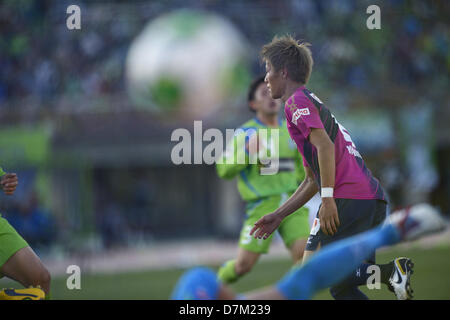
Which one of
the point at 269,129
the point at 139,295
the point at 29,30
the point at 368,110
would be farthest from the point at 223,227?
the point at 269,129

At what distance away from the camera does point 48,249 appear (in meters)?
14.3

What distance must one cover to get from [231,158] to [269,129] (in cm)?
49

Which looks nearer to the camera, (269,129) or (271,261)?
(269,129)

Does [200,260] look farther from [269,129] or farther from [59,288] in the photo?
[269,129]

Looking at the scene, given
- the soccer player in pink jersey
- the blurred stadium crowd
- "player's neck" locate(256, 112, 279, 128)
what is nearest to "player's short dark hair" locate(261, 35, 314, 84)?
the soccer player in pink jersey

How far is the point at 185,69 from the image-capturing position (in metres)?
8.91

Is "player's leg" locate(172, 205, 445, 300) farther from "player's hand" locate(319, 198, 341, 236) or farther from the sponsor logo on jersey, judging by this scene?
the sponsor logo on jersey

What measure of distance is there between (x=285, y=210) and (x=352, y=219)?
19.5 inches

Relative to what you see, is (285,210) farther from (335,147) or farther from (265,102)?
(265,102)

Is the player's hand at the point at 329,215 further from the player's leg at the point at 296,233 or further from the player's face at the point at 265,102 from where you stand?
the player's face at the point at 265,102

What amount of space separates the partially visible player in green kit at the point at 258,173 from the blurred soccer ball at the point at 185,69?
3.04m

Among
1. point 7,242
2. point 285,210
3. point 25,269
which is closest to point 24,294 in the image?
point 25,269

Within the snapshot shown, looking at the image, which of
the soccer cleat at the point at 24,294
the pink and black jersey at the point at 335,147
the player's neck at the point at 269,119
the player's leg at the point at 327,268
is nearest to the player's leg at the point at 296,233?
the player's neck at the point at 269,119

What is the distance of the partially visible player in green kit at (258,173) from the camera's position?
5676 mm
